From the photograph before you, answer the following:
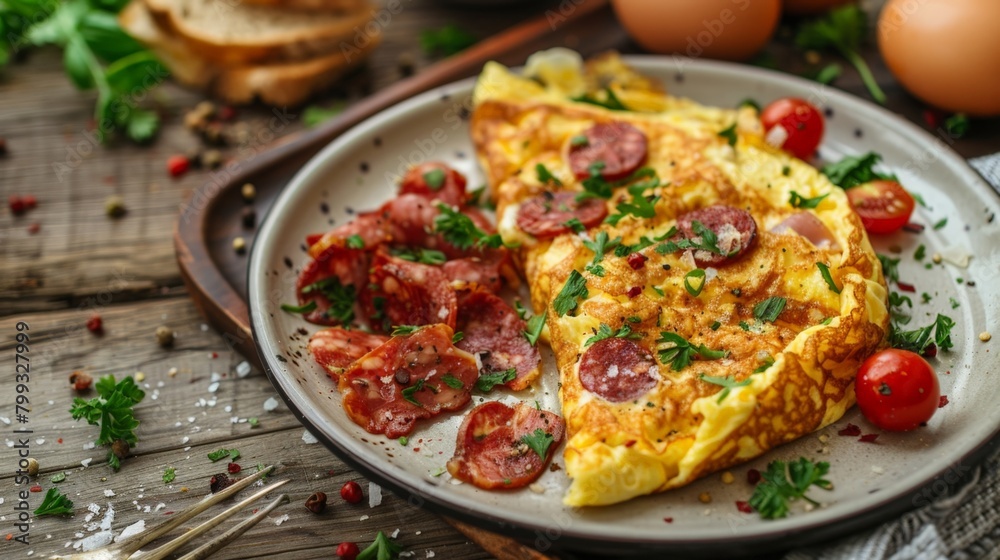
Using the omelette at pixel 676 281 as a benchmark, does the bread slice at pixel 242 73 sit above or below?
above

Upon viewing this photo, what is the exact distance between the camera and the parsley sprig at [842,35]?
6121 mm

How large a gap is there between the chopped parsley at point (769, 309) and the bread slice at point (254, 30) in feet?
13.2

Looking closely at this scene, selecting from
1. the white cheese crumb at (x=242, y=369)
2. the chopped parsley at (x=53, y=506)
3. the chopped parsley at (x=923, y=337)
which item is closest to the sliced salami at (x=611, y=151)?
the chopped parsley at (x=923, y=337)

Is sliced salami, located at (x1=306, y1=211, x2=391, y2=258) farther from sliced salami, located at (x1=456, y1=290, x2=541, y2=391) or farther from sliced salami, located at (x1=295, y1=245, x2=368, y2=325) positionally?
sliced salami, located at (x1=456, y1=290, x2=541, y2=391)

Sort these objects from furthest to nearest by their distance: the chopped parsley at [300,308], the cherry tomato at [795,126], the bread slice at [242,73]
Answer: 1. the bread slice at [242,73]
2. the cherry tomato at [795,126]
3. the chopped parsley at [300,308]

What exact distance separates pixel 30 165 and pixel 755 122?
5079 millimetres

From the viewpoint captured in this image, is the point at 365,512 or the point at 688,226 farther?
the point at 688,226

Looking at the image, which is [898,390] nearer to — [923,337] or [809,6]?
[923,337]

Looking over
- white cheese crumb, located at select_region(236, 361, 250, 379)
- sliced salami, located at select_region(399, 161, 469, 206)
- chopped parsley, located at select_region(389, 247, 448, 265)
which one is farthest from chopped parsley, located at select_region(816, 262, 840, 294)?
white cheese crumb, located at select_region(236, 361, 250, 379)

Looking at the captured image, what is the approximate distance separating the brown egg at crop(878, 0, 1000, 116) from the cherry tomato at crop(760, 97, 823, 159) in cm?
93

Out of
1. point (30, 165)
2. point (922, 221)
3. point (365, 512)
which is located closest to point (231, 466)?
point (365, 512)

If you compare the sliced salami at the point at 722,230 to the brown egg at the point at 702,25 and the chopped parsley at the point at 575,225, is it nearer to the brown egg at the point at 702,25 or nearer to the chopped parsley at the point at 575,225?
the chopped parsley at the point at 575,225

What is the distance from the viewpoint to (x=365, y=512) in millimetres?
3842

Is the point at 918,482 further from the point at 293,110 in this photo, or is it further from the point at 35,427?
the point at 293,110
